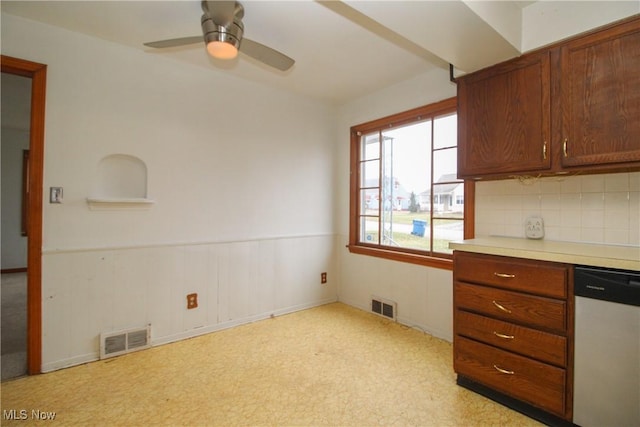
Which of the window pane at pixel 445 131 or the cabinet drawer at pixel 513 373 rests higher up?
the window pane at pixel 445 131

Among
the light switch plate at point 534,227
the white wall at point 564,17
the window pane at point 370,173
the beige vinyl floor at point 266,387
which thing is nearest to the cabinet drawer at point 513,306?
the beige vinyl floor at point 266,387

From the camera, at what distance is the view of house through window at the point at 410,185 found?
2.66m

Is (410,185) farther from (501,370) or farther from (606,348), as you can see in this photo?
(606,348)

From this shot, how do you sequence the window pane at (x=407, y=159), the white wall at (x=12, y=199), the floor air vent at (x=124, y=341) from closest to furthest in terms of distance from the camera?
1. the floor air vent at (x=124, y=341)
2. the window pane at (x=407, y=159)
3. the white wall at (x=12, y=199)

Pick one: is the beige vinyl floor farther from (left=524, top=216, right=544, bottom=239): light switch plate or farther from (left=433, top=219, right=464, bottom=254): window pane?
(left=524, top=216, right=544, bottom=239): light switch plate

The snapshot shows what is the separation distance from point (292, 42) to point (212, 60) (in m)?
0.79

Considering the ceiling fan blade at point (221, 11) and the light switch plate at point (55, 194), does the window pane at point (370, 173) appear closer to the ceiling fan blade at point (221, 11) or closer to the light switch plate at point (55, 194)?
the ceiling fan blade at point (221, 11)

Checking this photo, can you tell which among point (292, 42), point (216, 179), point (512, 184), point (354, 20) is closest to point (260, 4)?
point (292, 42)

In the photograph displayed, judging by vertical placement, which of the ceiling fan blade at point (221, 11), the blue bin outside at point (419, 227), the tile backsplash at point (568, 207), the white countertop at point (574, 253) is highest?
the ceiling fan blade at point (221, 11)

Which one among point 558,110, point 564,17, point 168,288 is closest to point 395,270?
point 558,110

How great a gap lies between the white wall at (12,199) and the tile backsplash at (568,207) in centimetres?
688

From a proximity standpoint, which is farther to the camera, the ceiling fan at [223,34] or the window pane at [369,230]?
the window pane at [369,230]

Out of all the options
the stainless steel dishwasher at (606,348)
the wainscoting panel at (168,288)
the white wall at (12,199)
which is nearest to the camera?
the stainless steel dishwasher at (606,348)

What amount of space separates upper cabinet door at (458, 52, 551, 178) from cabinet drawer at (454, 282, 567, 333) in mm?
777
